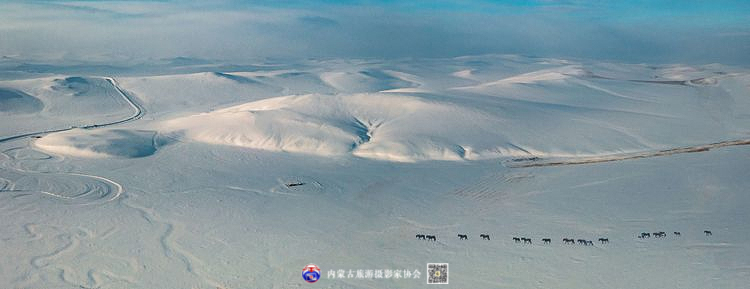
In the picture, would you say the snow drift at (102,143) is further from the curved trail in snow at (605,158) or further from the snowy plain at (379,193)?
the curved trail in snow at (605,158)

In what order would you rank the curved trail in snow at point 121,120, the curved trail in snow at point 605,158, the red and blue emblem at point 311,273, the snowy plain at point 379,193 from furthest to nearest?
1. the curved trail in snow at point 121,120
2. the curved trail in snow at point 605,158
3. the snowy plain at point 379,193
4. the red and blue emblem at point 311,273

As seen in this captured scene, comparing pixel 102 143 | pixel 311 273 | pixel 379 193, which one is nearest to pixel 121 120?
pixel 102 143

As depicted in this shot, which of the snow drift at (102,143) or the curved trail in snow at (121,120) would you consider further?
the curved trail in snow at (121,120)

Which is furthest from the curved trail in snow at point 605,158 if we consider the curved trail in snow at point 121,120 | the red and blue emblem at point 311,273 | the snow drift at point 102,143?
the curved trail in snow at point 121,120

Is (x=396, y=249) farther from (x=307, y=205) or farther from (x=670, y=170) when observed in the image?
(x=670, y=170)

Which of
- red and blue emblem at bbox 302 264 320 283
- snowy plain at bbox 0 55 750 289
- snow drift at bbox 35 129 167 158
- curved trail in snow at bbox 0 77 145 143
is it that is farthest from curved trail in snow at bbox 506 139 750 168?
curved trail in snow at bbox 0 77 145 143

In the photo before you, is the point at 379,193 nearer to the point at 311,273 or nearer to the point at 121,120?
the point at 311,273

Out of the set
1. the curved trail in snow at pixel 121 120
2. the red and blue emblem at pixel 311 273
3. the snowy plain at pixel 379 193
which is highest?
the curved trail in snow at pixel 121 120
